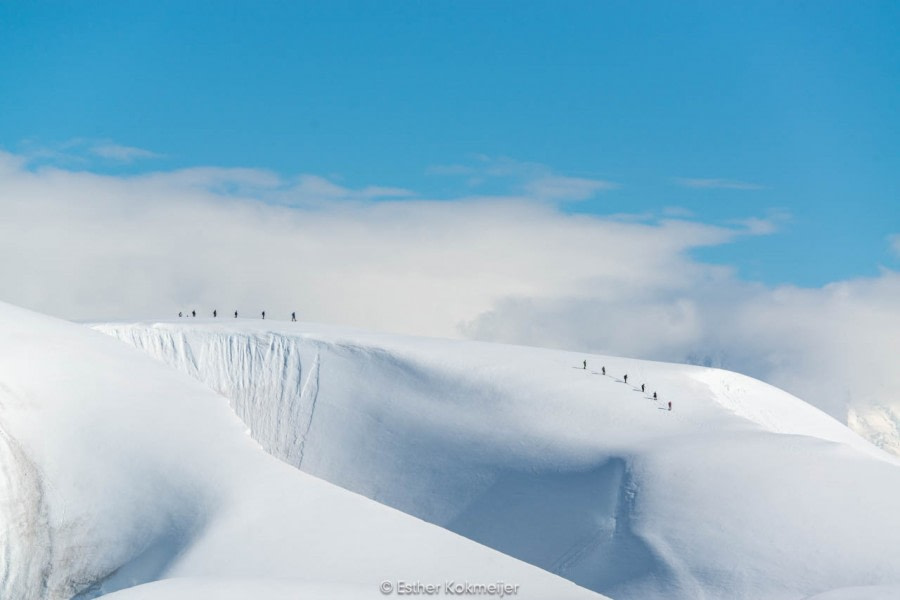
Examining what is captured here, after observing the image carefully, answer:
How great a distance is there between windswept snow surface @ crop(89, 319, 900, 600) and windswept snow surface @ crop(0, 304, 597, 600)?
30.1ft

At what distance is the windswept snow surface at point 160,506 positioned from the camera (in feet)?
143

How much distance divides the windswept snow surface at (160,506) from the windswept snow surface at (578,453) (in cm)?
919

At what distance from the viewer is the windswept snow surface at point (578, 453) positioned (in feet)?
176

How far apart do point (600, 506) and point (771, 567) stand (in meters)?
8.95

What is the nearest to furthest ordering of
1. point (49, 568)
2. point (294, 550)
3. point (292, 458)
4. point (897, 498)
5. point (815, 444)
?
point (294, 550)
point (49, 568)
point (897, 498)
point (815, 444)
point (292, 458)

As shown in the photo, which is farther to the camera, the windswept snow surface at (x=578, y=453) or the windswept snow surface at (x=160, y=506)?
the windswept snow surface at (x=578, y=453)

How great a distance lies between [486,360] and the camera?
71.9 m

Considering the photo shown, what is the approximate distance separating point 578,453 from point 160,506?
21.9 meters

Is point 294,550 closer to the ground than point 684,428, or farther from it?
closer to the ground

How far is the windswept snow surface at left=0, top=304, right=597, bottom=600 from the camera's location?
143 feet

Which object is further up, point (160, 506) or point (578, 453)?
point (578, 453)

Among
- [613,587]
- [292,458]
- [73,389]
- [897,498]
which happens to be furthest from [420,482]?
[897,498]

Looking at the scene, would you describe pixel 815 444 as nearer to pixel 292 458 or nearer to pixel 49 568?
pixel 292 458

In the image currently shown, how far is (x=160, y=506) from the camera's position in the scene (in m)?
51.0
